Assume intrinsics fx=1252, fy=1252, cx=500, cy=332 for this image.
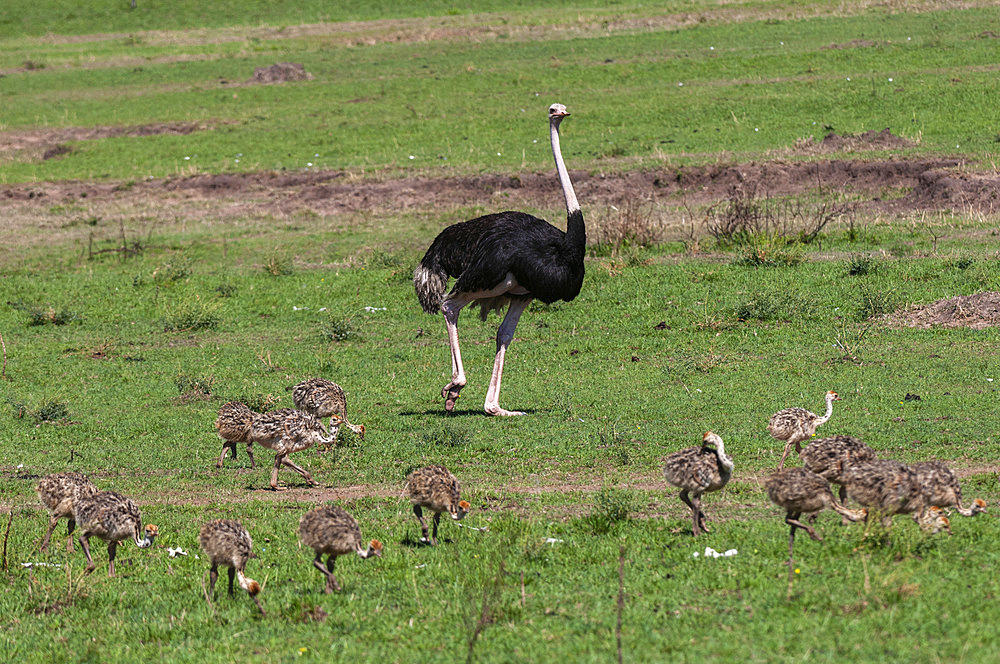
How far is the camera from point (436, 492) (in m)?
9.10

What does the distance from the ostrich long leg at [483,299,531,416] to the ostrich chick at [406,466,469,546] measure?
4.53m

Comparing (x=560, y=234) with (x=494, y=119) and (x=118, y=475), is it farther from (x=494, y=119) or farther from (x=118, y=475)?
(x=494, y=119)

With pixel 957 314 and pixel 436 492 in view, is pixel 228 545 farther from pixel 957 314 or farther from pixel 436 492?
pixel 957 314

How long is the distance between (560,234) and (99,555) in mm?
6708

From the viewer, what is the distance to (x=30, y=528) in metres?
10.6

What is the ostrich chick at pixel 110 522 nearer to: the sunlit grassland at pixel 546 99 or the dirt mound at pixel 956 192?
the dirt mound at pixel 956 192

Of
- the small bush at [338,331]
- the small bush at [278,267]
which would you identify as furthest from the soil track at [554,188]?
the small bush at [338,331]

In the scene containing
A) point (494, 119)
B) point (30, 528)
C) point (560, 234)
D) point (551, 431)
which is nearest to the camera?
point (30, 528)

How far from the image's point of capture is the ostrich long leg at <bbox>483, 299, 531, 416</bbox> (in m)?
13.9

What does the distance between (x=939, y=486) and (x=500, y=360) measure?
6.35 metres

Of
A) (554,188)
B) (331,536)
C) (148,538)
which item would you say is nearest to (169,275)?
(554,188)

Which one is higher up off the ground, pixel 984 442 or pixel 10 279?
pixel 984 442

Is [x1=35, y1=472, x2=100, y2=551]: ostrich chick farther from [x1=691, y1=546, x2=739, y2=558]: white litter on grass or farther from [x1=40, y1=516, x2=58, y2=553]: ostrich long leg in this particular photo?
[x1=691, y1=546, x2=739, y2=558]: white litter on grass

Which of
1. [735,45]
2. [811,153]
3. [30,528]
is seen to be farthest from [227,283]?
[735,45]
